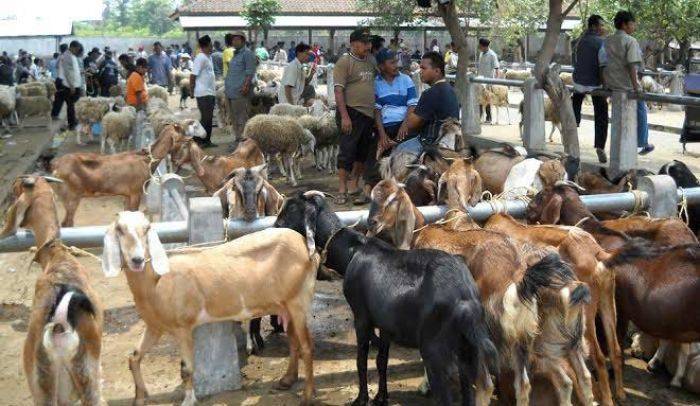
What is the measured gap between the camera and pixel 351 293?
5.13 metres

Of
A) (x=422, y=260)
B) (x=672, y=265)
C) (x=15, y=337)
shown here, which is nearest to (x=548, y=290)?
(x=422, y=260)

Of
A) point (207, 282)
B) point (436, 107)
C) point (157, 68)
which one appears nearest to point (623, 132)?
point (436, 107)

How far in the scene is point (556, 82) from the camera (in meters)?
11.2

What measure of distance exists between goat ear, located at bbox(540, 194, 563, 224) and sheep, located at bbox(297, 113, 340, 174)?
832 centimetres

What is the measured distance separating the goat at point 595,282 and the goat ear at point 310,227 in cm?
139

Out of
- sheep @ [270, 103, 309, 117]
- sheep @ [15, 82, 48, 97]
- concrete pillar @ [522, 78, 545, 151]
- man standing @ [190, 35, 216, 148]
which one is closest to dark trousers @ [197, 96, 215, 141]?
man standing @ [190, 35, 216, 148]

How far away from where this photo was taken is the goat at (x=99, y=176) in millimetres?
10070

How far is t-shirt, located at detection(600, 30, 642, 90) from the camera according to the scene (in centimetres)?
1080

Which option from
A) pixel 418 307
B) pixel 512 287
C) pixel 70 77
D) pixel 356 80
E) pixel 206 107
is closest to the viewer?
pixel 512 287

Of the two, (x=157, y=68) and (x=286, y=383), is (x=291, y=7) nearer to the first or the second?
(x=157, y=68)

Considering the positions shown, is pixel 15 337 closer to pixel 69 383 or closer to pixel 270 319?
pixel 270 319

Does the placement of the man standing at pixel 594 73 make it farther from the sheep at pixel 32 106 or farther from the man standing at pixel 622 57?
the sheep at pixel 32 106

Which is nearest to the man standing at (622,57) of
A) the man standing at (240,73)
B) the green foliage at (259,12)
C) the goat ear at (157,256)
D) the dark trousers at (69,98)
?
the man standing at (240,73)

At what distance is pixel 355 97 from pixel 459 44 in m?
4.84
